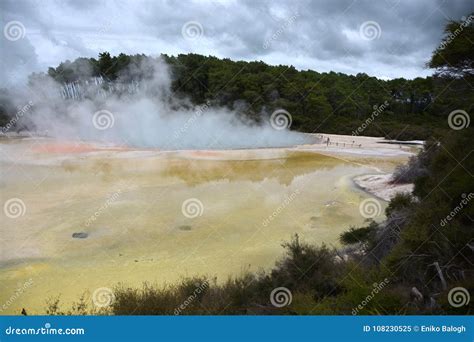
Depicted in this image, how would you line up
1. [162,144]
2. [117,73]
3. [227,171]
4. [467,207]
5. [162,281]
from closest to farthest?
1. [467,207]
2. [162,281]
3. [227,171]
4. [162,144]
5. [117,73]

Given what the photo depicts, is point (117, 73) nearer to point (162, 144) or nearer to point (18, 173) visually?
point (162, 144)

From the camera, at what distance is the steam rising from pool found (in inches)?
1199

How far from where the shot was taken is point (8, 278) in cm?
774

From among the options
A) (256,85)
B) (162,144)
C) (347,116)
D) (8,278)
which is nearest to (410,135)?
(347,116)

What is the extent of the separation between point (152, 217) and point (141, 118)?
23.3m

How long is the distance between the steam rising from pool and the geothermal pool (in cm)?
991

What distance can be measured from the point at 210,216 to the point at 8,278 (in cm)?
530
